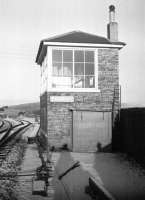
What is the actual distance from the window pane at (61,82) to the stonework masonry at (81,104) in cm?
66

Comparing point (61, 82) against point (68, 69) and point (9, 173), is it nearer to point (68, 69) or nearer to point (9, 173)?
point (68, 69)

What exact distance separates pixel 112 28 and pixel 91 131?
17.8 feet

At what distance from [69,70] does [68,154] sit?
219 inches

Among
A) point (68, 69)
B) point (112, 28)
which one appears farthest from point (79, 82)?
point (112, 28)

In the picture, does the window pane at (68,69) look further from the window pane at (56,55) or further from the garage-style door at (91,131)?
the garage-style door at (91,131)

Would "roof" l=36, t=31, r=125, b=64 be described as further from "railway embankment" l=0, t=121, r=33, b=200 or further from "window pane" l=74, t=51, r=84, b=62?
"railway embankment" l=0, t=121, r=33, b=200

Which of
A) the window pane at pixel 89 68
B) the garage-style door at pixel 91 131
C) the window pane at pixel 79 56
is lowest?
the garage-style door at pixel 91 131

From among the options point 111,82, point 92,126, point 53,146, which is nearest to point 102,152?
point 92,126

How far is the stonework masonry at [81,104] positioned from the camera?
1540 centimetres

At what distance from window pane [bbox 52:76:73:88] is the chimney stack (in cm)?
302

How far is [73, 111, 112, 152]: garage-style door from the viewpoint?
1540cm

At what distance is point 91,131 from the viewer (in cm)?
1554

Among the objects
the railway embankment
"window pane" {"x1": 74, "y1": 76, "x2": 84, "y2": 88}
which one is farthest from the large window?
the railway embankment

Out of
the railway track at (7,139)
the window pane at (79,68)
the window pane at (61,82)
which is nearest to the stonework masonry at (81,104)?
the window pane at (61,82)
